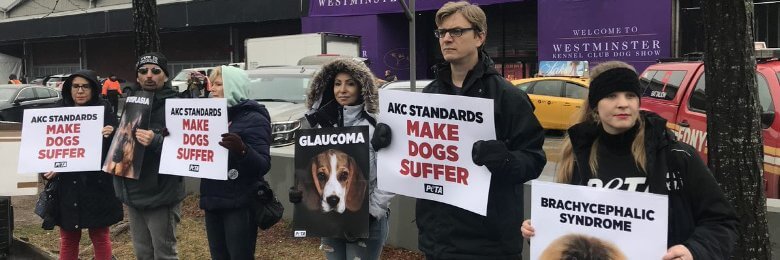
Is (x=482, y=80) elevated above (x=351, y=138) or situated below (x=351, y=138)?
above

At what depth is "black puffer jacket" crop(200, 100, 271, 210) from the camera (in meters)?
3.93

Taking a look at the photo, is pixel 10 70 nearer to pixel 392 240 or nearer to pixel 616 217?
pixel 392 240

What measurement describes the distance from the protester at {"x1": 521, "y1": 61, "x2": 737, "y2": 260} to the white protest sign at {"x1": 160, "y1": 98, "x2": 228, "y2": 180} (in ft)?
7.56

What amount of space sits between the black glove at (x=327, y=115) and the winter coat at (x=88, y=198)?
6.37 feet

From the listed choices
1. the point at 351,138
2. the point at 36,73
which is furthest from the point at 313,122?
the point at 36,73

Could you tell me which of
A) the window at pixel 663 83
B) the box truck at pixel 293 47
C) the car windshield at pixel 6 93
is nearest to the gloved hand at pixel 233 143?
the window at pixel 663 83

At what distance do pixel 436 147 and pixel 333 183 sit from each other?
2.63ft


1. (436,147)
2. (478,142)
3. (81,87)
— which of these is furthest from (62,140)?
(478,142)

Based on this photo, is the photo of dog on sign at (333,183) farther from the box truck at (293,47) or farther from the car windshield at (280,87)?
the box truck at (293,47)

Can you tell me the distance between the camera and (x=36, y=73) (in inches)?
1929

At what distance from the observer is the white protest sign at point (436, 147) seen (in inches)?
114

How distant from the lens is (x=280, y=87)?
10469 millimetres

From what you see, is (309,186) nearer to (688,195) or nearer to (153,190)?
(153,190)

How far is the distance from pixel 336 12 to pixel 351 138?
22332 mm
